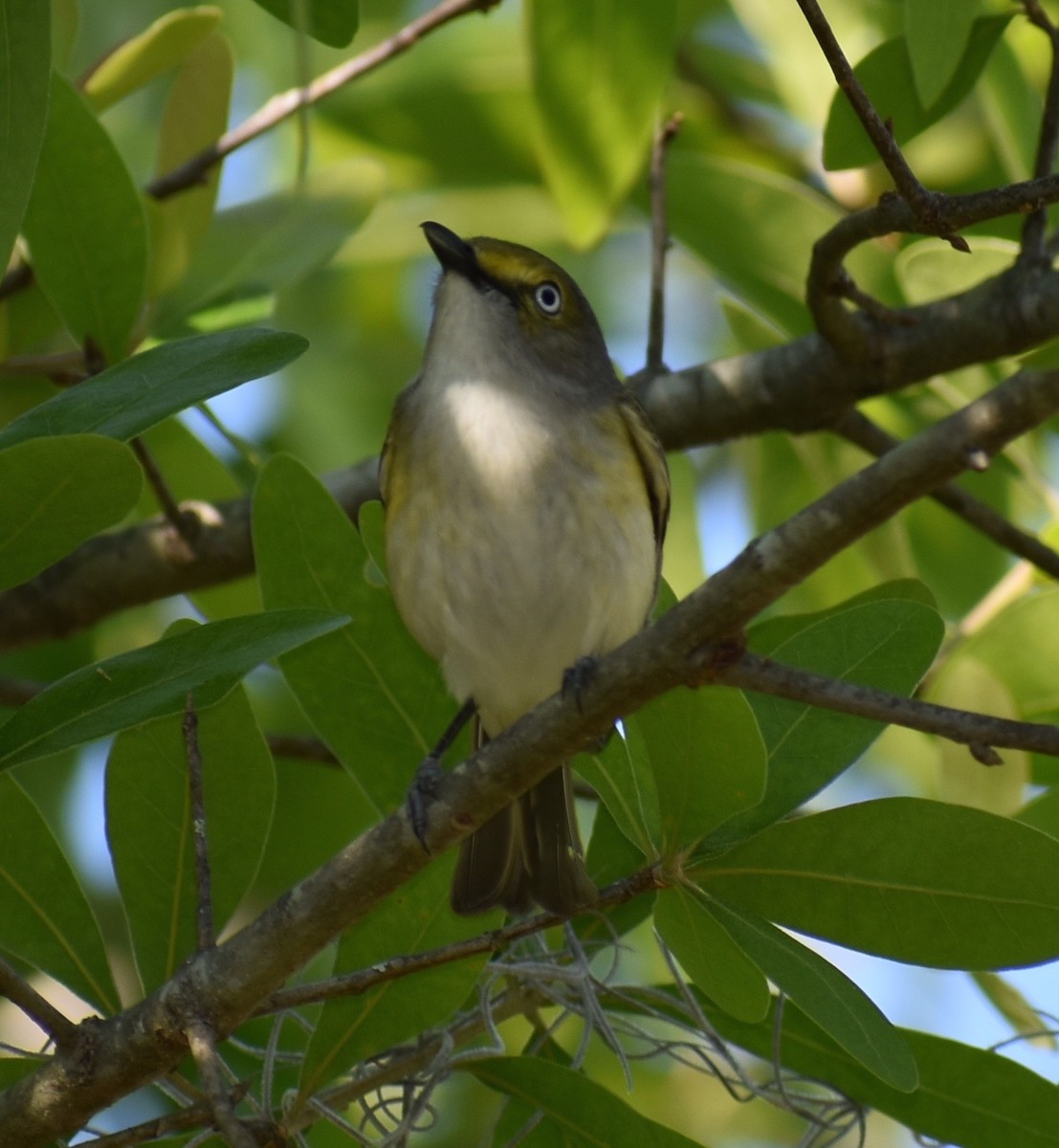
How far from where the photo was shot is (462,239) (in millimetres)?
4082

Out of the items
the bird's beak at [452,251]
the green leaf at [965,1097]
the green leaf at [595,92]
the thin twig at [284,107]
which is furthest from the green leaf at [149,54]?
the green leaf at [965,1097]

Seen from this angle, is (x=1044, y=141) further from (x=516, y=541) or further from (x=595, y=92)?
(x=516, y=541)

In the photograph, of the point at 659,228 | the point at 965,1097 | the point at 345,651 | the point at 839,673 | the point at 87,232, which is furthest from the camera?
the point at 659,228

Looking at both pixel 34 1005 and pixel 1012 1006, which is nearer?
pixel 34 1005

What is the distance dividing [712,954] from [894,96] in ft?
5.91

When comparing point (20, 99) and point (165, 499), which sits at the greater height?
point (165, 499)

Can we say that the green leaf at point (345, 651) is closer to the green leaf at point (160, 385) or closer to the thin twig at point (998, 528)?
the green leaf at point (160, 385)

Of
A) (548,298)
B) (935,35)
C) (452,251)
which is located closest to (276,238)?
(452,251)

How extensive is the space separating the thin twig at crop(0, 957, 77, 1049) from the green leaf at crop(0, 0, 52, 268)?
3.40 ft

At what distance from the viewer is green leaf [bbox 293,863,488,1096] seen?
8.87 feet

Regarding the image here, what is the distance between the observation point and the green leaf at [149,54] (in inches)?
146

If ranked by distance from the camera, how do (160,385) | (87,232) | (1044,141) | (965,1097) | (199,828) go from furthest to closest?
(87,232) → (1044,141) → (965,1097) → (199,828) → (160,385)

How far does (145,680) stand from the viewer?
2.29m

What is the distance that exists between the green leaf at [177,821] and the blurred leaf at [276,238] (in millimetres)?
1360
